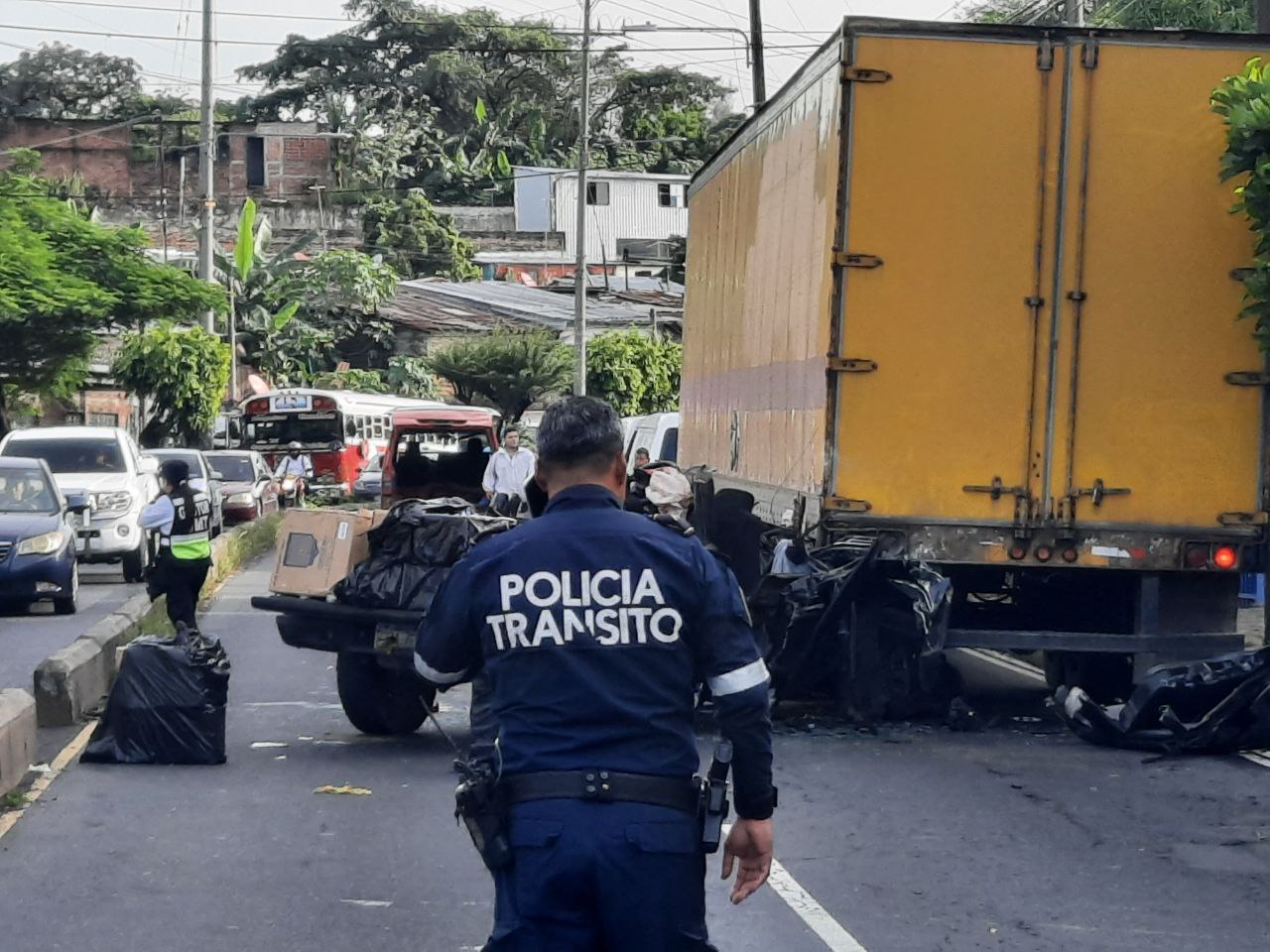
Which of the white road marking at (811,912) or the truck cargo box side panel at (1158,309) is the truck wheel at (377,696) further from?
the truck cargo box side panel at (1158,309)

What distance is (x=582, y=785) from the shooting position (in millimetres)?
3918

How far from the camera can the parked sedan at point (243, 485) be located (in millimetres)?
34500

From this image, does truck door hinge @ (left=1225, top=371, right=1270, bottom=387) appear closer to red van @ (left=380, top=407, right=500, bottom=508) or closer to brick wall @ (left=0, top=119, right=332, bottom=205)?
red van @ (left=380, top=407, right=500, bottom=508)

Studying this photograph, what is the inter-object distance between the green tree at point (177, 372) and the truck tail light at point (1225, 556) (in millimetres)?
33088

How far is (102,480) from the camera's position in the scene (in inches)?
916

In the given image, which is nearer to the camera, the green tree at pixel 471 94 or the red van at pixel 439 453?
the red van at pixel 439 453

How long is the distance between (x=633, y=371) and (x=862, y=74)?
38.8m

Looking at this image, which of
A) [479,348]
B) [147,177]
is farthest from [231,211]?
[479,348]

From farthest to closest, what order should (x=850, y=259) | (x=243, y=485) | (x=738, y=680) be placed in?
(x=243, y=485) → (x=850, y=259) → (x=738, y=680)

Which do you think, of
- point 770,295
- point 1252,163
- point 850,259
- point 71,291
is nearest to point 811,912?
point 850,259

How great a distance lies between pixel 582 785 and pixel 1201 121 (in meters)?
8.20

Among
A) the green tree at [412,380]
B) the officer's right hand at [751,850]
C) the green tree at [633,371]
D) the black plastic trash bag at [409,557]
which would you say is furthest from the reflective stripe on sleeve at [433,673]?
the green tree at [412,380]

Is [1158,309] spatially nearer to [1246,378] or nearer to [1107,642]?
[1246,378]

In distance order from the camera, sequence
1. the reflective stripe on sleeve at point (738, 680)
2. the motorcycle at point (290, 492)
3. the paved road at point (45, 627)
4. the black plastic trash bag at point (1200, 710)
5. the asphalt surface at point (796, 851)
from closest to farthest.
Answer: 1. the reflective stripe on sleeve at point (738, 680)
2. the asphalt surface at point (796, 851)
3. the black plastic trash bag at point (1200, 710)
4. the paved road at point (45, 627)
5. the motorcycle at point (290, 492)
